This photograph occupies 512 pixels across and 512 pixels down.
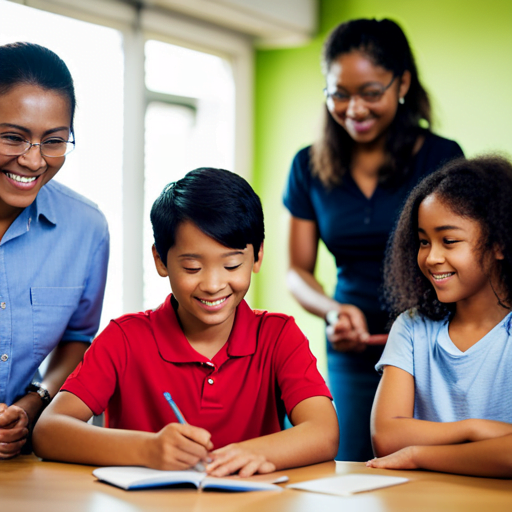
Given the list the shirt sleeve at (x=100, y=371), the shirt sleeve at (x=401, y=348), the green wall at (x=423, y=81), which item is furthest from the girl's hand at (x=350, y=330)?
the green wall at (x=423, y=81)

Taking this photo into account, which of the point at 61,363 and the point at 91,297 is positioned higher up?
the point at 91,297

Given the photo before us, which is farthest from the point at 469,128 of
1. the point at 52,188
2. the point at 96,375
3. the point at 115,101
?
the point at 96,375

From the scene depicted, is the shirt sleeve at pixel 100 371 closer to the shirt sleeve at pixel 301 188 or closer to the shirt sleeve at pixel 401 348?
the shirt sleeve at pixel 401 348

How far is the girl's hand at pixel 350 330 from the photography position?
73.9 inches

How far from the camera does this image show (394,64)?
1.98 meters

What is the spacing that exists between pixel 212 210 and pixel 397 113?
0.81 meters

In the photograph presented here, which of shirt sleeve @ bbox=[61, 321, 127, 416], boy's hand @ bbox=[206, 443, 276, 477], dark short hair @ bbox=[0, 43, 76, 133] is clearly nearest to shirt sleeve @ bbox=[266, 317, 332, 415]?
boy's hand @ bbox=[206, 443, 276, 477]

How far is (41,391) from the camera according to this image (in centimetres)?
158

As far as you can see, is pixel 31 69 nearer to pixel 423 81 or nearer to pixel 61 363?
pixel 61 363

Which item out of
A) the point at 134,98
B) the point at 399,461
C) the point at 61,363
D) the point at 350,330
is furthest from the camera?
the point at 134,98

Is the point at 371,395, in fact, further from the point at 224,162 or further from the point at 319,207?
the point at 224,162

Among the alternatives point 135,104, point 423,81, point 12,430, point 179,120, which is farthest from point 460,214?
point 179,120

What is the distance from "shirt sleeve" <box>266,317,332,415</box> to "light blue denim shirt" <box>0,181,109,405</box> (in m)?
0.46

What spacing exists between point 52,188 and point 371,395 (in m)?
1.00
